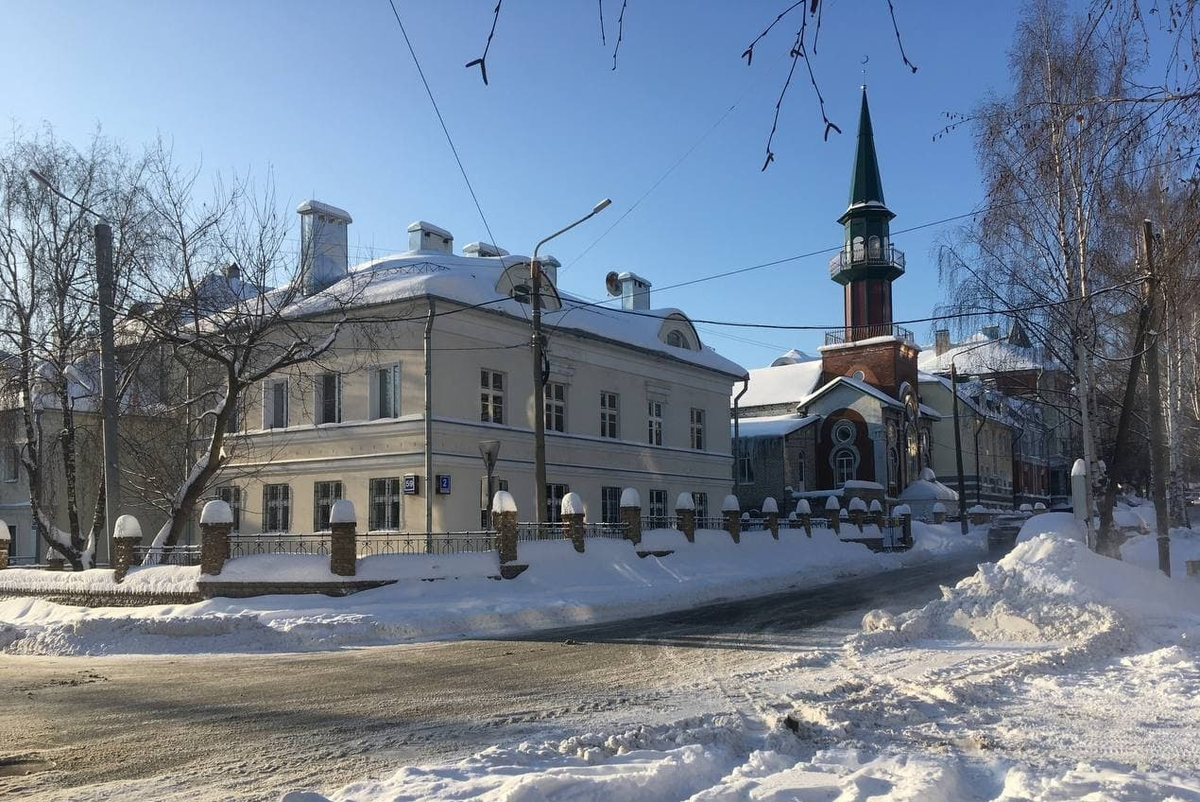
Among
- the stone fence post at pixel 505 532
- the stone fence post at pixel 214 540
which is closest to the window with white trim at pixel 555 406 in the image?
the stone fence post at pixel 505 532

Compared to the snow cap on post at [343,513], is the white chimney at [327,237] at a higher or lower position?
higher

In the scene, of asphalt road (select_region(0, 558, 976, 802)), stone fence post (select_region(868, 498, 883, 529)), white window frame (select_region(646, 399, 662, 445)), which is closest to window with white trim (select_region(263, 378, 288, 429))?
white window frame (select_region(646, 399, 662, 445))

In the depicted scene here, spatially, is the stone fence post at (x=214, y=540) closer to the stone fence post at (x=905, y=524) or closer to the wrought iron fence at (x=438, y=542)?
the wrought iron fence at (x=438, y=542)

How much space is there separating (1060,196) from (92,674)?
21167 mm

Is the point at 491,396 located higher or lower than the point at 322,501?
higher

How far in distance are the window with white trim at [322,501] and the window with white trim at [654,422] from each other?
11.5 m

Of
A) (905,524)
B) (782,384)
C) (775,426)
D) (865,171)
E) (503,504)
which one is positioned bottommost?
(905,524)

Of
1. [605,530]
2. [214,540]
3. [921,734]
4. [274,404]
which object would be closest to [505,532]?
[214,540]

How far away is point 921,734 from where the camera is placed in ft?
24.0

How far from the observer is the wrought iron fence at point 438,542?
19.6 meters

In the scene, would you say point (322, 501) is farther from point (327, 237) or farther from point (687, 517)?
point (687, 517)

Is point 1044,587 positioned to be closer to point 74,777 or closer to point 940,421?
point 74,777

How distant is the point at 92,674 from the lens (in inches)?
476

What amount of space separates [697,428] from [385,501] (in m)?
14.6
